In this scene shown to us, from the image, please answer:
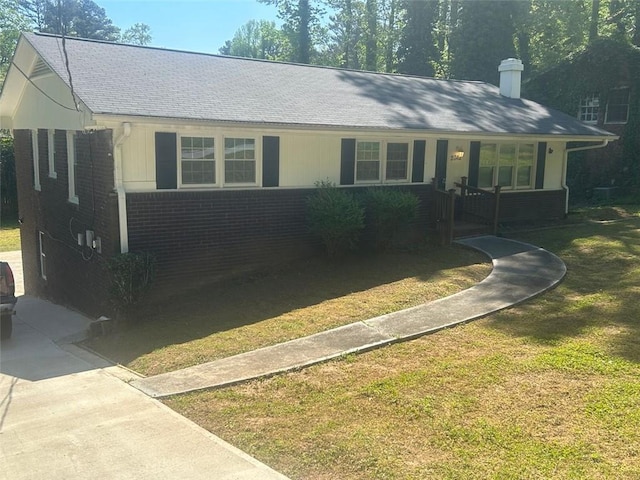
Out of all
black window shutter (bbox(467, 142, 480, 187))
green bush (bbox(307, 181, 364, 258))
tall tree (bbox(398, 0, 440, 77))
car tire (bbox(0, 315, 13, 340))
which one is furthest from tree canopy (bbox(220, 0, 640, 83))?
car tire (bbox(0, 315, 13, 340))

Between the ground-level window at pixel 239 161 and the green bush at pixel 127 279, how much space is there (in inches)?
88.7

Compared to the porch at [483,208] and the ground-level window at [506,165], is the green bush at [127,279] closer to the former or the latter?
the porch at [483,208]

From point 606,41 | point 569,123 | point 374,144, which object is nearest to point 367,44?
point 606,41

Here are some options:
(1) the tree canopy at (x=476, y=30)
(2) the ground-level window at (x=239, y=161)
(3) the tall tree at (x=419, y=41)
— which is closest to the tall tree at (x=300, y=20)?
(1) the tree canopy at (x=476, y=30)

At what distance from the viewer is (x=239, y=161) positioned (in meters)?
10.5

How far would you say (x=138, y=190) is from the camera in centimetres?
944

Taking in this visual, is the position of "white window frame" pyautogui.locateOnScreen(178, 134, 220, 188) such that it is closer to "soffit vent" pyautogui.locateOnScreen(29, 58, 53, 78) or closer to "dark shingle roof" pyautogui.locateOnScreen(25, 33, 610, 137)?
"dark shingle roof" pyautogui.locateOnScreen(25, 33, 610, 137)

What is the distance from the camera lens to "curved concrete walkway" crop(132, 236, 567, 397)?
21.1ft

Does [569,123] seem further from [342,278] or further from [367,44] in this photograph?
[367,44]

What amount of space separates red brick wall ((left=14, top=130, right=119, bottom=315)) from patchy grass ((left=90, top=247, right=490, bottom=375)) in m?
1.72

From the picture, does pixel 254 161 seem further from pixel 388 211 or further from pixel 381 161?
pixel 381 161

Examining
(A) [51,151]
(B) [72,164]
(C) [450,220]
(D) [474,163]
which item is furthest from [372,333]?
(A) [51,151]

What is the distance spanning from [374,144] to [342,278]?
344cm

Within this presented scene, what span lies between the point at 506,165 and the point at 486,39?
1979 centimetres
